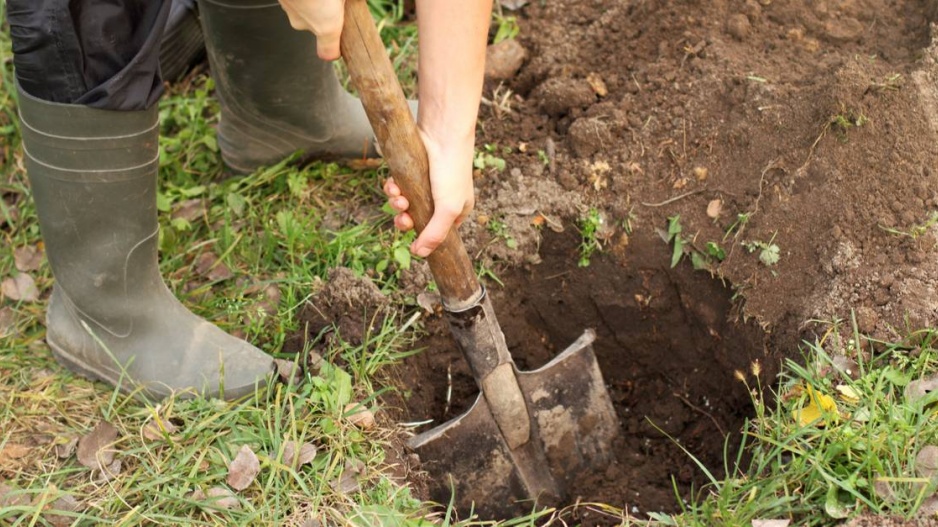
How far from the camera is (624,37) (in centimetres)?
310

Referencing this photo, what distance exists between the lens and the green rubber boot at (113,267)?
215 cm

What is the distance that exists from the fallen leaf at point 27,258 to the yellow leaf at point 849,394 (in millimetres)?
2339

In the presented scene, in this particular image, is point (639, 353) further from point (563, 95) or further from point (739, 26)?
point (739, 26)

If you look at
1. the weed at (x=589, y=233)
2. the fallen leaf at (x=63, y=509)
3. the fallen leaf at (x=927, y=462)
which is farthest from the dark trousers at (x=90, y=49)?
the fallen leaf at (x=927, y=462)

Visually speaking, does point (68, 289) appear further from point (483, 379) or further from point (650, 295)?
point (650, 295)

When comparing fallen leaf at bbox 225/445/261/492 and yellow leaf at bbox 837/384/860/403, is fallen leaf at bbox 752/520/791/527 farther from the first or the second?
fallen leaf at bbox 225/445/261/492

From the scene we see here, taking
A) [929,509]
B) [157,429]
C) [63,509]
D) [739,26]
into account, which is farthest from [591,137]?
[63,509]

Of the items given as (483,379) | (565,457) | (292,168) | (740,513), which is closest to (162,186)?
(292,168)

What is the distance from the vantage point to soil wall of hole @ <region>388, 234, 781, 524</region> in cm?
258

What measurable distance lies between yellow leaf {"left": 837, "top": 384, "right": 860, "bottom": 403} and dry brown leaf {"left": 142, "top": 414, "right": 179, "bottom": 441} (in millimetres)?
1620

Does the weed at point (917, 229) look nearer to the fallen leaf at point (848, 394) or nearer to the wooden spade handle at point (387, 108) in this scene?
the fallen leaf at point (848, 394)

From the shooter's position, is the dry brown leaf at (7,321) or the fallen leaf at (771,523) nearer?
the fallen leaf at (771,523)

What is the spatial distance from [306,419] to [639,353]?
1.06 meters

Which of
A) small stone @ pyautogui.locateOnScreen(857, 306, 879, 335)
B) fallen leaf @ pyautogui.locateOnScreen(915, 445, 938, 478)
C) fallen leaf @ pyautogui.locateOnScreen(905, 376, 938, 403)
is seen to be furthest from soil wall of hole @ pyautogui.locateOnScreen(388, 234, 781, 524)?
fallen leaf @ pyautogui.locateOnScreen(915, 445, 938, 478)
